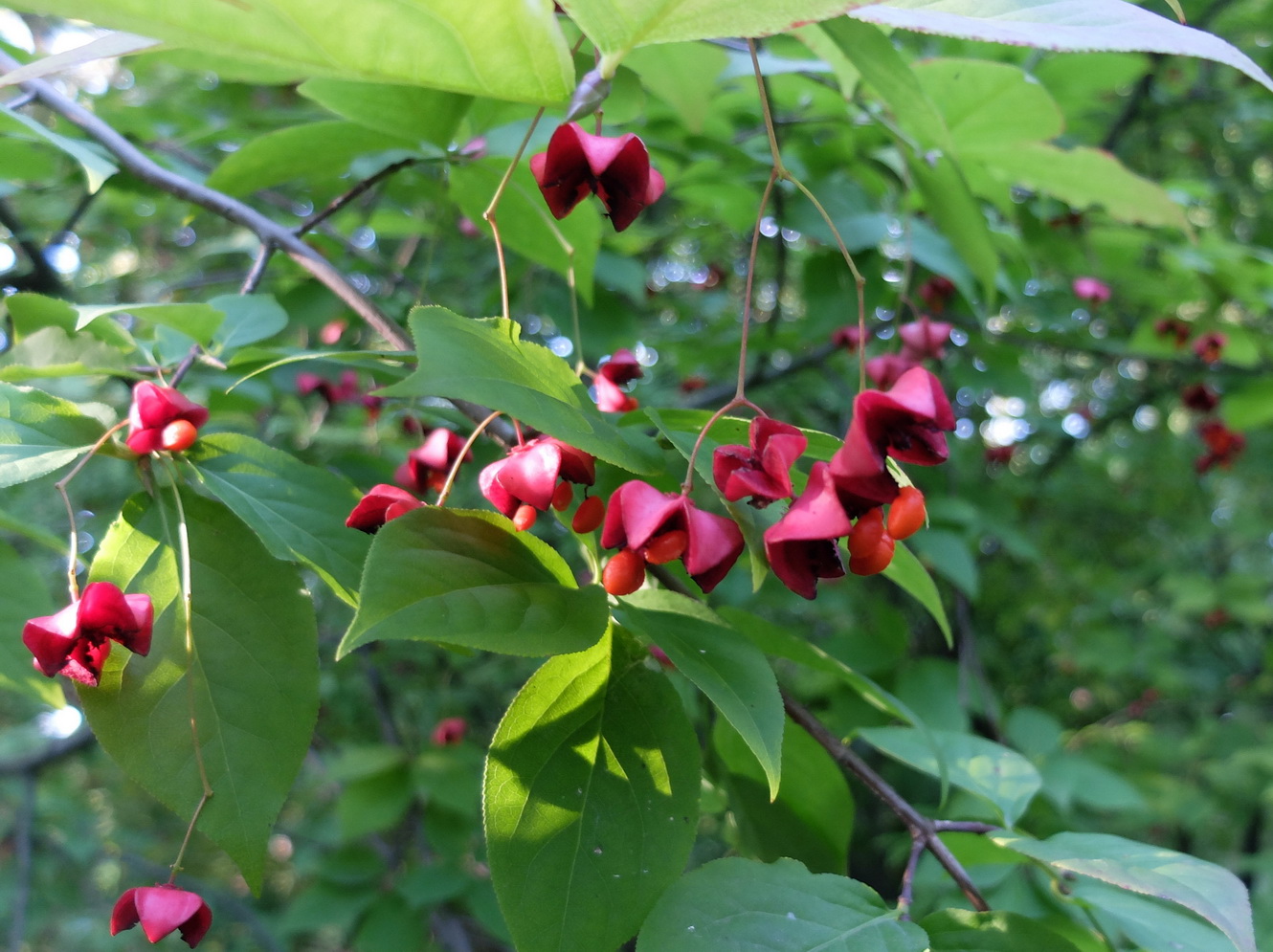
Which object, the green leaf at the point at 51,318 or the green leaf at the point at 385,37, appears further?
the green leaf at the point at 51,318

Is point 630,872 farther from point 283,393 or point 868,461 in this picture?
point 283,393

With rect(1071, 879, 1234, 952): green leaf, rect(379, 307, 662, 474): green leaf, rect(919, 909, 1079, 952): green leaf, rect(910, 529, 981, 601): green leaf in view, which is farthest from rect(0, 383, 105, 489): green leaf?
rect(910, 529, 981, 601): green leaf

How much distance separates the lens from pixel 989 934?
2.53 ft

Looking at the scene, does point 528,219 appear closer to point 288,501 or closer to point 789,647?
point 288,501

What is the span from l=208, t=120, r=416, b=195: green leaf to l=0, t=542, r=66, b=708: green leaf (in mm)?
606

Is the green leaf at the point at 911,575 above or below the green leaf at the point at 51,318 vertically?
above

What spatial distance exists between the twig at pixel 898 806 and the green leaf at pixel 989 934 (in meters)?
0.04

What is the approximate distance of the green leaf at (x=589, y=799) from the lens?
72 centimetres

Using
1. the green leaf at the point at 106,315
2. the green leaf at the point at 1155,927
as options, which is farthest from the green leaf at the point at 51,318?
the green leaf at the point at 1155,927

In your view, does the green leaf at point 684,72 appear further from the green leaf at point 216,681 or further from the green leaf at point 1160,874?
the green leaf at point 1160,874

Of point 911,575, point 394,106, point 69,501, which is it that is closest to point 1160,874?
point 911,575

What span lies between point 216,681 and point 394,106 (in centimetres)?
71

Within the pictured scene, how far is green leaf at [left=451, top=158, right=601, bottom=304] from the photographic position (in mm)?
1215

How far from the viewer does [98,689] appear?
2.62 ft
